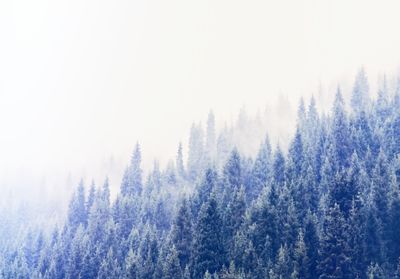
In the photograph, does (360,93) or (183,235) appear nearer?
(183,235)

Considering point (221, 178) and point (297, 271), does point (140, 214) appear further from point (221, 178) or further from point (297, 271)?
point (297, 271)

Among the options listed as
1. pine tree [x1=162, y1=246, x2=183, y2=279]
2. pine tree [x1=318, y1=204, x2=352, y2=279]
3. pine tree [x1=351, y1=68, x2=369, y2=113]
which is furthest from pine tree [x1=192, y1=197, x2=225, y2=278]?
pine tree [x1=351, y1=68, x2=369, y2=113]

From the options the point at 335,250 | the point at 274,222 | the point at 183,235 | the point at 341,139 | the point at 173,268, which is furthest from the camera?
the point at 341,139

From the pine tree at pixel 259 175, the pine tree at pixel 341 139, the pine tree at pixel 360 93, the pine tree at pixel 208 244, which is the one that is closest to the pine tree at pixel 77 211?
the pine tree at pixel 259 175

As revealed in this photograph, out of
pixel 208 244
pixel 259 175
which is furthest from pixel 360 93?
pixel 208 244

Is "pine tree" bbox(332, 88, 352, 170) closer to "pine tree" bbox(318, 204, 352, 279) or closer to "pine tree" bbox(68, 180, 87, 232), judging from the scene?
"pine tree" bbox(318, 204, 352, 279)

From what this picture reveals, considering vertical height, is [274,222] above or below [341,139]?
below

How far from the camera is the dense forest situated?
243 feet

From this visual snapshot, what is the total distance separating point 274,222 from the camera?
83.9 meters

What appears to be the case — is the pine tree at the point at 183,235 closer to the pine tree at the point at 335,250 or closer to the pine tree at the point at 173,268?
the pine tree at the point at 173,268

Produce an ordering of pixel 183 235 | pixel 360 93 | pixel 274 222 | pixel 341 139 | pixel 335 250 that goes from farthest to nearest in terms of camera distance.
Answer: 1. pixel 360 93
2. pixel 341 139
3. pixel 183 235
4. pixel 274 222
5. pixel 335 250

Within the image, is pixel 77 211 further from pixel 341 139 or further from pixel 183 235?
pixel 341 139

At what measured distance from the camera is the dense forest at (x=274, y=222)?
7394cm

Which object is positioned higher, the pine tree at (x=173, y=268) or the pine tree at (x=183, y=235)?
the pine tree at (x=183, y=235)
